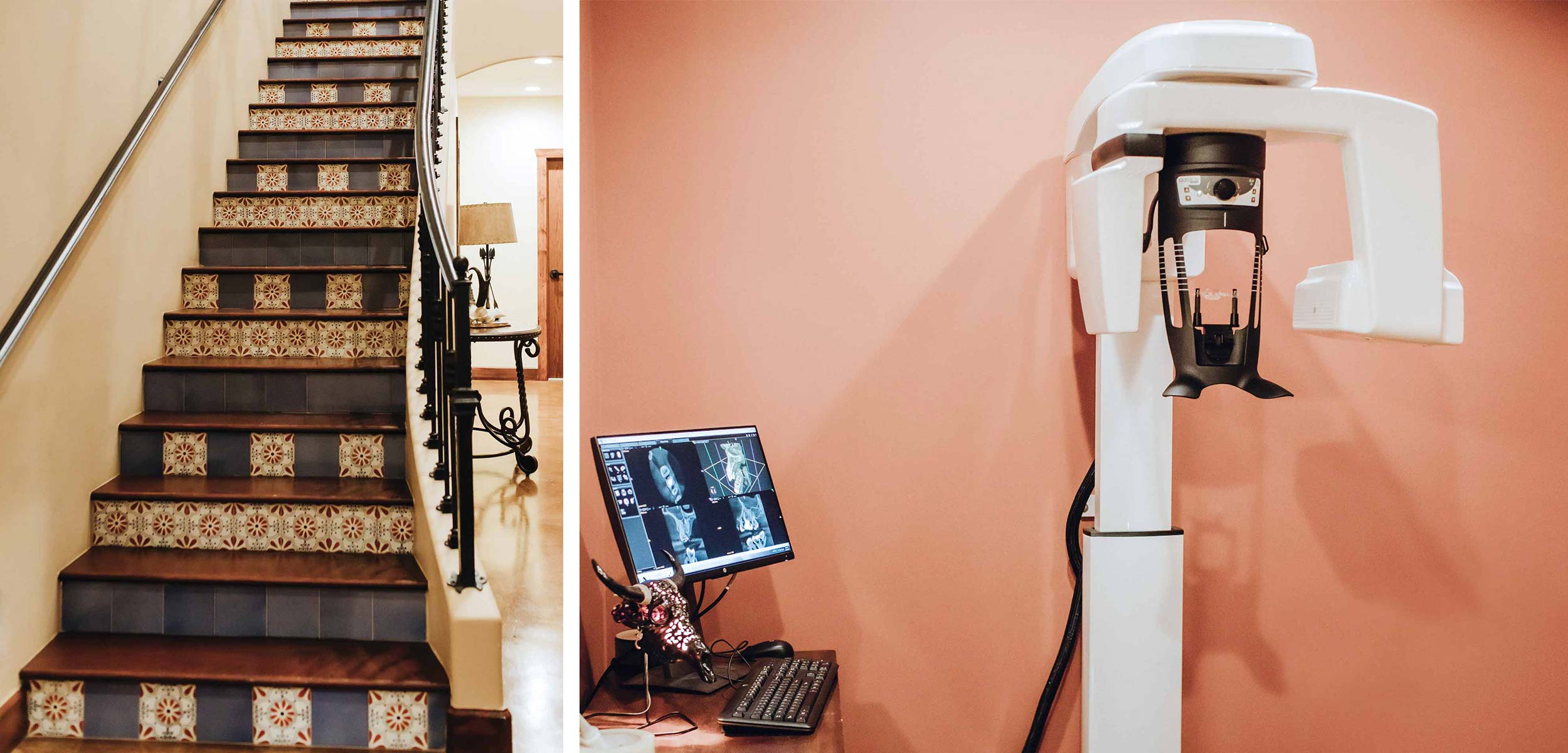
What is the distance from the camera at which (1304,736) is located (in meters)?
2.00

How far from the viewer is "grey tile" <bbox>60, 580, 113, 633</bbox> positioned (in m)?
2.02

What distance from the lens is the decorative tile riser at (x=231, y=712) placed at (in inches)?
70.9

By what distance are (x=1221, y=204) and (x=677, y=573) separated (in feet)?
3.40

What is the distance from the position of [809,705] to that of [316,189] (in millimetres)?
2820

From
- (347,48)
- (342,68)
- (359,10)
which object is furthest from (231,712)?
(359,10)

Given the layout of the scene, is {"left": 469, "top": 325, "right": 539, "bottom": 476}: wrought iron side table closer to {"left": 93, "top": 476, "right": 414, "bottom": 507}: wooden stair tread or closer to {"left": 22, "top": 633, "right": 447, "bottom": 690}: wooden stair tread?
{"left": 93, "top": 476, "right": 414, "bottom": 507}: wooden stair tread

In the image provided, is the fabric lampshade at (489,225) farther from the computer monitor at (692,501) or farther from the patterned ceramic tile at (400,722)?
the computer monitor at (692,501)

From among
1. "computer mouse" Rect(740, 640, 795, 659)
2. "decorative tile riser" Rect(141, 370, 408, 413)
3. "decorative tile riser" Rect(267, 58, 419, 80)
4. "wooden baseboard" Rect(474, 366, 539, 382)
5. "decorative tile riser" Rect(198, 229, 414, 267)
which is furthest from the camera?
"wooden baseboard" Rect(474, 366, 539, 382)

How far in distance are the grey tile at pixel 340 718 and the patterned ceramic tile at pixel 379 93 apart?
8.65ft

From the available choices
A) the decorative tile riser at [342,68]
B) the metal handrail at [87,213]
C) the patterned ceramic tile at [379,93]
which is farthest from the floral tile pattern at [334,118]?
the metal handrail at [87,213]

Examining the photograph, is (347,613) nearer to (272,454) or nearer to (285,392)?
(272,454)

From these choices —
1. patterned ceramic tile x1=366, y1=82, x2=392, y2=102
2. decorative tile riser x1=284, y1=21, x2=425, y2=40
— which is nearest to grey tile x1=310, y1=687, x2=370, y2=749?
patterned ceramic tile x1=366, y1=82, x2=392, y2=102

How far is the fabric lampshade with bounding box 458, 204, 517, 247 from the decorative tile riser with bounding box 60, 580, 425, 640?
2064mm

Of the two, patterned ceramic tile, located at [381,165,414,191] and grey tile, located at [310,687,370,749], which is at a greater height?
patterned ceramic tile, located at [381,165,414,191]
